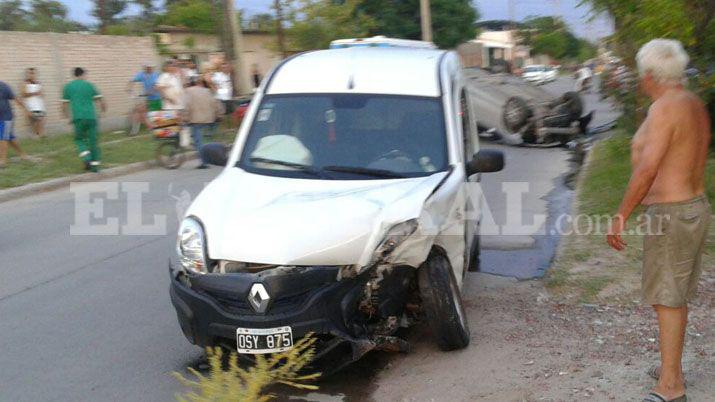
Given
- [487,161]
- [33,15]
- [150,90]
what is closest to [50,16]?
[33,15]

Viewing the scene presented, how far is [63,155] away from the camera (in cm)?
1698

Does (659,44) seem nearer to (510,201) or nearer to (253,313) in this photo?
(253,313)

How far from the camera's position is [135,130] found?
21.7 m

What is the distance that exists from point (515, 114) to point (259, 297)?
1529cm

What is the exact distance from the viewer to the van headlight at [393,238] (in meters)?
4.99

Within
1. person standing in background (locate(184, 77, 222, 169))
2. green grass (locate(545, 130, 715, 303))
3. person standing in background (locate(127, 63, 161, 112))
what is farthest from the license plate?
person standing in background (locate(127, 63, 161, 112))

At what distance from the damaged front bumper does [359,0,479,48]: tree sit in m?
36.2

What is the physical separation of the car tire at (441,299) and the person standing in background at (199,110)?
448 inches

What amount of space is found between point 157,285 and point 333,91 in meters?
2.58

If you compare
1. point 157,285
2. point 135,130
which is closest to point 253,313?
point 157,285

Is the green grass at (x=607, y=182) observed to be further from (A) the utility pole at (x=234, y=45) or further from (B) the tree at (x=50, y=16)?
(B) the tree at (x=50, y=16)

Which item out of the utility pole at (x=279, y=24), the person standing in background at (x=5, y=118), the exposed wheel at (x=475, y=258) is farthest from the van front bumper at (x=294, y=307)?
the utility pole at (x=279, y=24)

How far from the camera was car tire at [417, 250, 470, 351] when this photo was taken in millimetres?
5316

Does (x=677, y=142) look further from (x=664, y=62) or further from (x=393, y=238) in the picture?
(x=393, y=238)
